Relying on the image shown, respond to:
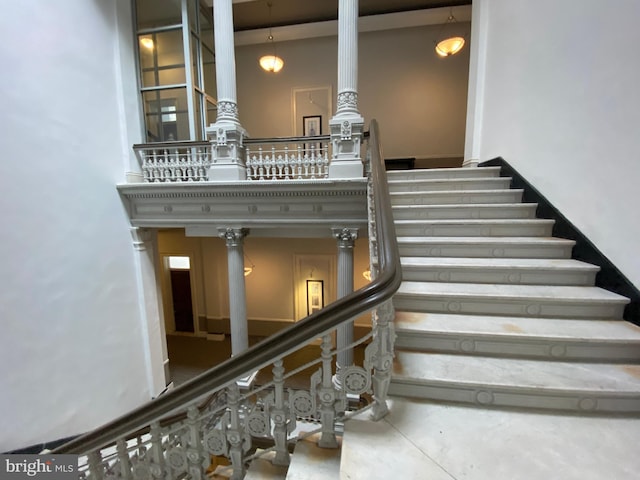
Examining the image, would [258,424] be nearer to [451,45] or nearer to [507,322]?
[507,322]

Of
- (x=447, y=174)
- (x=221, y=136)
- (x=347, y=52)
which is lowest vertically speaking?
(x=447, y=174)

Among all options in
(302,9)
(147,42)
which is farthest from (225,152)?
(302,9)

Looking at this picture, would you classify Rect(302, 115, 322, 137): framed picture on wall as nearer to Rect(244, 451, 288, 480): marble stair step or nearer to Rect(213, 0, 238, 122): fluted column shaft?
Rect(213, 0, 238, 122): fluted column shaft

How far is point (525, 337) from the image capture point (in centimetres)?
134

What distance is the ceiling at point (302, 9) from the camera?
5.10 meters

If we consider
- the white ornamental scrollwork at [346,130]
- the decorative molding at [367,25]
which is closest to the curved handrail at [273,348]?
the white ornamental scrollwork at [346,130]

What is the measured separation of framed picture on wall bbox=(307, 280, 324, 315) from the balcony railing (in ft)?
9.31

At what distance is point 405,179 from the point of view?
290cm

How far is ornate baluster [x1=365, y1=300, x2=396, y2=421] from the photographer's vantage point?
989 millimetres

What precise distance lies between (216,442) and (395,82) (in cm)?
640

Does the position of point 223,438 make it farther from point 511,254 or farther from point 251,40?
point 251,40

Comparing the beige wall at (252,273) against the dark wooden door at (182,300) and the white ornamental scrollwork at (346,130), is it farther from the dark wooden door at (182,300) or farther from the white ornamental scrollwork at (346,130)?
the white ornamental scrollwork at (346,130)

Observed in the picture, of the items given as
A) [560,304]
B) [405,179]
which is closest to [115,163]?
[405,179]

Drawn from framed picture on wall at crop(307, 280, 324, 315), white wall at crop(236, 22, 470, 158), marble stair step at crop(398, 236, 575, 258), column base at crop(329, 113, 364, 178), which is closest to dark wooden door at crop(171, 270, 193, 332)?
framed picture on wall at crop(307, 280, 324, 315)
